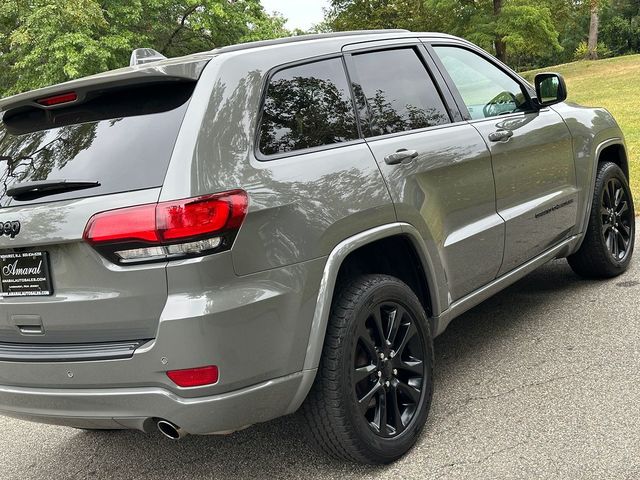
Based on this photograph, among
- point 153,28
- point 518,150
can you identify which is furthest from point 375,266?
point 153,28

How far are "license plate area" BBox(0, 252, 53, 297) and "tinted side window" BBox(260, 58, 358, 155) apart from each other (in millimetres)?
958

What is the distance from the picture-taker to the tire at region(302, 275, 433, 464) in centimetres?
290

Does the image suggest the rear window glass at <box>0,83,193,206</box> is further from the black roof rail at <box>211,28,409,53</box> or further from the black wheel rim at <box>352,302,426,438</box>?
the black wheel rim at <box>352,302,426,438</box>

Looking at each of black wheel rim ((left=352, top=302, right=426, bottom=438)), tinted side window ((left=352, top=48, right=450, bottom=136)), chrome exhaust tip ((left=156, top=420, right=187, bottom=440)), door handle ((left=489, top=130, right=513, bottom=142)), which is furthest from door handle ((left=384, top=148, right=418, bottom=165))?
chrome exhaust tip ((left=156, top=420, right=187, bottom=440))

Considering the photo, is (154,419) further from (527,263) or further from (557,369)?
(527,263)

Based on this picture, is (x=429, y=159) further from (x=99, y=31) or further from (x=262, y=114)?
(x=99, y=31)

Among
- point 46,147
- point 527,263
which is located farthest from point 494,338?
point 46,147

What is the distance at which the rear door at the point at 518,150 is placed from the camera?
4.04 m

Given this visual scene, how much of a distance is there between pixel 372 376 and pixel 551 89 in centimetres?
256

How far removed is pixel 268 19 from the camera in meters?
28.4

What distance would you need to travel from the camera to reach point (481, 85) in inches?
170

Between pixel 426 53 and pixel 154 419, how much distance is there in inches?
95.2

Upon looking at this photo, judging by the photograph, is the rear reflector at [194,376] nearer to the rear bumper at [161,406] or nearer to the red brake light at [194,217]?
Result: the rear bumper at [161,406]

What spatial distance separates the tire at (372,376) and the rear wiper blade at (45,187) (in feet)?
3.67
